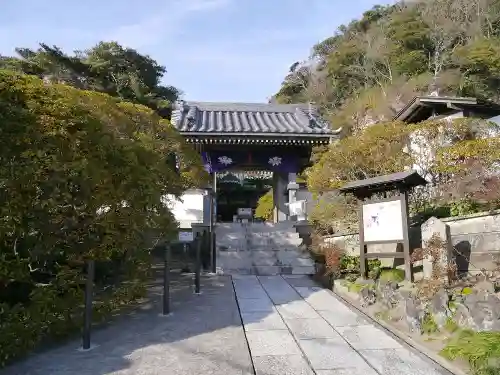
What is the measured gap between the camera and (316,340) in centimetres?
506

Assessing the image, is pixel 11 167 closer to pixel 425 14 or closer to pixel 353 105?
pixel 353 105

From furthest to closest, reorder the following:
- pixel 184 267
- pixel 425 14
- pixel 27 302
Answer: pixel 425 14
pixel 184 267
pixel 27 302

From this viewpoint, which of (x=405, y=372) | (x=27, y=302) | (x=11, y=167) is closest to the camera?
(x=405, y=372)

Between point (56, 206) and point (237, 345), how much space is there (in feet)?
8.64

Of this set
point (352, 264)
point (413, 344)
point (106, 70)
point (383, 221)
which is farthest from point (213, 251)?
point (106, 70)

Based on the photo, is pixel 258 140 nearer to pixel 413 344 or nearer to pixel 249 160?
pixel 249 160

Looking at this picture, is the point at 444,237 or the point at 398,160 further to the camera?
the point at 398,160

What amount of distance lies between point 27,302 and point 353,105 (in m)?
27.3

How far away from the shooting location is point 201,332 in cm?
536

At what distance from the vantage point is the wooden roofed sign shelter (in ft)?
24.5

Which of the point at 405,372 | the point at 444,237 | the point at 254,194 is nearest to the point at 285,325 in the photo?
the point at 405,372

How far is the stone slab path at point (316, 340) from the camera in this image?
164 inches

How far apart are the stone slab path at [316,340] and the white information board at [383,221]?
1594 mm

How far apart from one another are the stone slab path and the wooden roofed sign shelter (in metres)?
1.40
